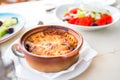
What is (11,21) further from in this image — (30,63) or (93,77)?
(93,77)

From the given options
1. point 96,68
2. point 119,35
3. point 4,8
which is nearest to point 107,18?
point 119,35

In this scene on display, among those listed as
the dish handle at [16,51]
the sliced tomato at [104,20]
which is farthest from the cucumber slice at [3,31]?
the sliced tomato at [104,20]

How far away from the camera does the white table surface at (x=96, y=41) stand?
27.5 inches

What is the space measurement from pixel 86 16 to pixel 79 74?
1.06 feet

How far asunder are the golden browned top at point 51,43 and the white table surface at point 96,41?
0.10 metres

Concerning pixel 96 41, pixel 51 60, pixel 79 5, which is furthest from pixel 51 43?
pixel 79 5

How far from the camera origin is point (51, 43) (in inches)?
27.3

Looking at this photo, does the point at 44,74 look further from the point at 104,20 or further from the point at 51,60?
the point at 104,20

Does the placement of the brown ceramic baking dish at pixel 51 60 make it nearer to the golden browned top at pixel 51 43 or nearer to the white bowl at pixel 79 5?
the golden browned top at pixel 51 43

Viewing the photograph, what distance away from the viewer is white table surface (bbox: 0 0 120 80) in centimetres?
70

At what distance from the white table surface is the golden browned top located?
0.32ft

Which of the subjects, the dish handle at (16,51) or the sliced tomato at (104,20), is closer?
the dish handle at (16,51)

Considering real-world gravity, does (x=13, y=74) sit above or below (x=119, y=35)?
above

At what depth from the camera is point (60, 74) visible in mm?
650
